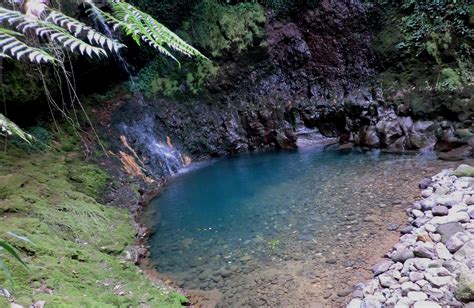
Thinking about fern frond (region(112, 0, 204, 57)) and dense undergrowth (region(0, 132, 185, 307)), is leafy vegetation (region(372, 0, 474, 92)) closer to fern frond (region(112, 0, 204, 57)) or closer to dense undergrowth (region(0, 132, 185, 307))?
dense undergrowth (region(0, 132, 185, 307))

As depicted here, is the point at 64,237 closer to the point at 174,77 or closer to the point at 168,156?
the point at 168,156

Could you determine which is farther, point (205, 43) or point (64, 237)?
point (205, 43)

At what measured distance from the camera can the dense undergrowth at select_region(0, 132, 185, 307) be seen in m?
3.56

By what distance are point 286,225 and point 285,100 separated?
702 cm

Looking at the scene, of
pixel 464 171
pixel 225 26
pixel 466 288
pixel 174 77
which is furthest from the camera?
pixel 225 26

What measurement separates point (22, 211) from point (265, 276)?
3.86m

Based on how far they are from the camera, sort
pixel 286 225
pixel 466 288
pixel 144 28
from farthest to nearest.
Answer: pixel 286 225, pixel 466 288, pixel 144 28

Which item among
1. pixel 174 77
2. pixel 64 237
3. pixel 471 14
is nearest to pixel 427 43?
pixel 471 14

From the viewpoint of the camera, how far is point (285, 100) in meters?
12.1

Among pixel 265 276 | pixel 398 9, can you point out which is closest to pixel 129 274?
pixel 265 276

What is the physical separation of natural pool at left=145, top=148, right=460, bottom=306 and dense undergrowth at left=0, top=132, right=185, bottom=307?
74 centimetres

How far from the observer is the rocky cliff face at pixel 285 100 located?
1078 cm

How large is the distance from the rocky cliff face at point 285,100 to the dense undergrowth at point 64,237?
3.17 meters

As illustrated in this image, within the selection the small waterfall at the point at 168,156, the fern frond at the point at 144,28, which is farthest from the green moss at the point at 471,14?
the fern frond at the point at 144,28
